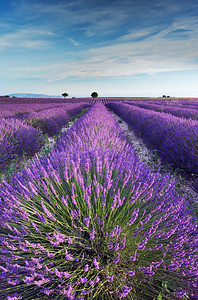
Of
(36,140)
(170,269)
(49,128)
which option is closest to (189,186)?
(170,269)

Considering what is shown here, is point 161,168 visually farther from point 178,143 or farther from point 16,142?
point 16,142

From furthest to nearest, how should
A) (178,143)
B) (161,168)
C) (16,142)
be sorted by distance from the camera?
(16,142)
(161,168)
(178,143)

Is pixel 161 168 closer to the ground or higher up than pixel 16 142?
closer to the ground

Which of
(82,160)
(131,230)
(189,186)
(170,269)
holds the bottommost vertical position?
(189,186)

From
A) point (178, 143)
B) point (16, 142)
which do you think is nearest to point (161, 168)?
point (178, 143)

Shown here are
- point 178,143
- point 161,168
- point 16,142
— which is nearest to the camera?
point 178,143

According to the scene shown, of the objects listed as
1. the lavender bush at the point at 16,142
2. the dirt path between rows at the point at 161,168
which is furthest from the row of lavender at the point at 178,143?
the lavender bush at the point at 16,142

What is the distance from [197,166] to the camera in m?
3.50

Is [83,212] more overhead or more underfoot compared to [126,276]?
more overhead

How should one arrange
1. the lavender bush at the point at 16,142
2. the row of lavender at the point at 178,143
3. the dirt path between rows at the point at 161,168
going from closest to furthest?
1. the dirt path between rows at the point at 161,168
2. the row of lavender at the point at 178,143
3. the lavender bush at the point at 16,142

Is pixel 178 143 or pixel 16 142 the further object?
pixel 16 142

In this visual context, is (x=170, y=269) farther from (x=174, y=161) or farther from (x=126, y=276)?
(x=174, y=161)

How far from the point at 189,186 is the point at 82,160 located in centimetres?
229

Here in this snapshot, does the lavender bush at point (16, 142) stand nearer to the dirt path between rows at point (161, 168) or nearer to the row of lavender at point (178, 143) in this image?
the dirt path between rows at point (161, 168)
